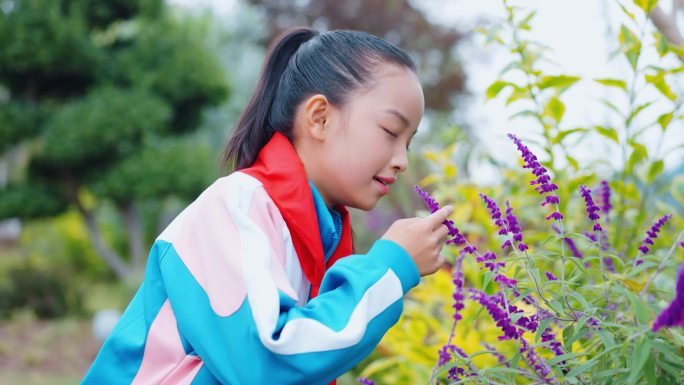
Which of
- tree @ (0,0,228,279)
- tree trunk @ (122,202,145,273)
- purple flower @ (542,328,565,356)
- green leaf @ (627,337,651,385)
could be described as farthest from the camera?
tree trunk @ (122,202,145,273)

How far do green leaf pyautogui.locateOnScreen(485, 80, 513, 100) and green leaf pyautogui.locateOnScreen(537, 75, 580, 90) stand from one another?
0.09m

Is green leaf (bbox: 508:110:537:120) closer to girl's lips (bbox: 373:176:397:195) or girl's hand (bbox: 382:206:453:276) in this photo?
girl's lips (bbox: 373:176:397:195)

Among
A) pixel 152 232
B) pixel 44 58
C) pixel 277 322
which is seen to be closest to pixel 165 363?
pixel 277 322

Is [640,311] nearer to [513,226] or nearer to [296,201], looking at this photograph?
[513,226]

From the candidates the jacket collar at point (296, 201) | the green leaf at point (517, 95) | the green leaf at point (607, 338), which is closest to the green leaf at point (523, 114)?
the green leaf at point (517, 95)

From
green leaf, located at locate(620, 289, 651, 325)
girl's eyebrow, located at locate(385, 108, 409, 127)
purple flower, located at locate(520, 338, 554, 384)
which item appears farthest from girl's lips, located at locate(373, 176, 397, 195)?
green leaf, located at locate(620, 289, 651, 325)

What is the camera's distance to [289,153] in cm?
140

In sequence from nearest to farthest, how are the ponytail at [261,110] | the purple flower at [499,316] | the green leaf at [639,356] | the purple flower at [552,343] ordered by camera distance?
1. the green leaf at [639,356]
2. the purple flower at [499,316]
3. the purple flower at [552,343]
4. the ponytail at [261,110]

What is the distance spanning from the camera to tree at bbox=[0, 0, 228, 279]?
8.60 metres

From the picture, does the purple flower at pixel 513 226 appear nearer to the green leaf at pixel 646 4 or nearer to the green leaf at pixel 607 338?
the green leaf at pixel 607 338

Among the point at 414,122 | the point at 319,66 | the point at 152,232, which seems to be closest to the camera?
the point at 414,122

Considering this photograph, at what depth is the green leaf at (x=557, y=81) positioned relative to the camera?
6.32ft

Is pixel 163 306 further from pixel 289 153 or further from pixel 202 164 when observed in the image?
pixel 202 164

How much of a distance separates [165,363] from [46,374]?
5.53m
